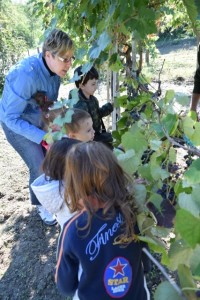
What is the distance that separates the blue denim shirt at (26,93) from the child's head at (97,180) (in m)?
1.05

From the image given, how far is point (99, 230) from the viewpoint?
3.61 feet

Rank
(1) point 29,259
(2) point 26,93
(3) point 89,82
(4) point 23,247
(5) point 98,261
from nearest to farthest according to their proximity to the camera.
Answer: (5) point 98,261, (2) point 26,93, (3) point 89,82, (1) point 29,259, (4) point 23,247

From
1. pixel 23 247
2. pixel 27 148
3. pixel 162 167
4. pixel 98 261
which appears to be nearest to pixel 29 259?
pixel 23 247

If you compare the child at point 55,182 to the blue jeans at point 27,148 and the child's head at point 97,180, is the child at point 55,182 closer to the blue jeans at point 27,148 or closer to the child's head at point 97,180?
the child's head at point 97,180

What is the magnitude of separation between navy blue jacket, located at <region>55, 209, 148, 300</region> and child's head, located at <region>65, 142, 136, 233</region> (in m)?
0.04

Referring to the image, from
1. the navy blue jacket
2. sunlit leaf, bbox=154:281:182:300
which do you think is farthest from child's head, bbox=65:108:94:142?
sunlit leaf, bbox=154:281:182:300

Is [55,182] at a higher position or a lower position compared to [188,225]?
lower

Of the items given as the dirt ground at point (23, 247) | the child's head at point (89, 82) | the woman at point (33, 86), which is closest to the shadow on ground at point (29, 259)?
the dirt ground at point (23, 247)

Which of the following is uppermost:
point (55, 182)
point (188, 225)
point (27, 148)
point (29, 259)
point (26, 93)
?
point (188, 225)

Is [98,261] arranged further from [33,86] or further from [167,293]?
[33,86]

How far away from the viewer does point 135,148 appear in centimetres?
92

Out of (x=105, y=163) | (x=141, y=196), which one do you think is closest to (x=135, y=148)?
(x=141, y=196)

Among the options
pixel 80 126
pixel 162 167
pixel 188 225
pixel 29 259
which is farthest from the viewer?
pixel 29 259

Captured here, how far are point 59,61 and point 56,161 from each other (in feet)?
2.46
